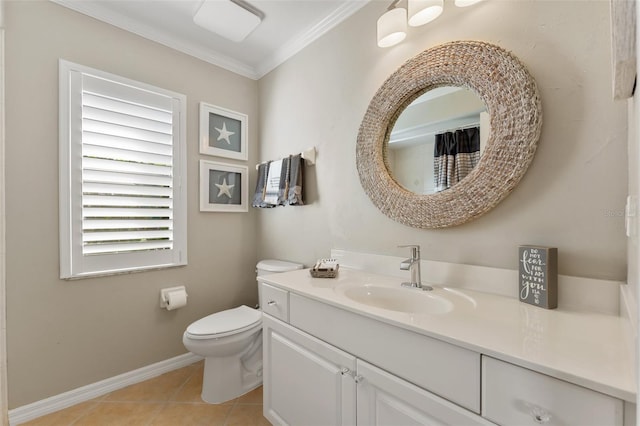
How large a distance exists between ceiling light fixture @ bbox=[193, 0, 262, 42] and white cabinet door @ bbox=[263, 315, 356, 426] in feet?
6.14

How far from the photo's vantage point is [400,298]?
127cm

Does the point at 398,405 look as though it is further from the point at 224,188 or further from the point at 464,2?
the point at 224,188

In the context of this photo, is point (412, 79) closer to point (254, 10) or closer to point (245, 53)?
point (254, 10)

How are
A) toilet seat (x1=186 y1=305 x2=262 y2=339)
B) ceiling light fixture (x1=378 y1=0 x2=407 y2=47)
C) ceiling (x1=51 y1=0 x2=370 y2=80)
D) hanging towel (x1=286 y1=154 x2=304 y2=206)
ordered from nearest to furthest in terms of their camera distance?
1. ceiling light fixture (x1=378 y1=0 x2=407 y2=47)
2. toilet seat (x1=186 y1=305 x2=262 y2=339)
3. ceiling (x1=51 y1=0 x2=370 y2=80)
4. hanging towel (x1=286 y1=154 x2=304 y2=206)

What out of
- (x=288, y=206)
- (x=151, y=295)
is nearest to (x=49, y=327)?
(x=151, y=295)

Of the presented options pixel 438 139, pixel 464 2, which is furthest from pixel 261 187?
pixel 464 2

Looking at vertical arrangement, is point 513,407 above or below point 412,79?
below

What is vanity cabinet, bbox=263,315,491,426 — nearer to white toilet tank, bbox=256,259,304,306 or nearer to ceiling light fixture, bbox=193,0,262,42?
white toilet tank, bbox=256,259,304,306

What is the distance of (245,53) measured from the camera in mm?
2273

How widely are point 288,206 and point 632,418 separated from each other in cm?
192

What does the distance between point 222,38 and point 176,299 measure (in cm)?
195

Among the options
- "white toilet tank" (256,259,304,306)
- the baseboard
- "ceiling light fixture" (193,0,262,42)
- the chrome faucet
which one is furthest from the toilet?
"ceiling light fixture" (193,0,262,42)

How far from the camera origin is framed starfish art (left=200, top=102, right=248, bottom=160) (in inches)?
86.8

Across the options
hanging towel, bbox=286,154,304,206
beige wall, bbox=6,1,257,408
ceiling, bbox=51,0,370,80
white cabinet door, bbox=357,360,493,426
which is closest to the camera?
white cabinet door, bbox=357,360,493,426
